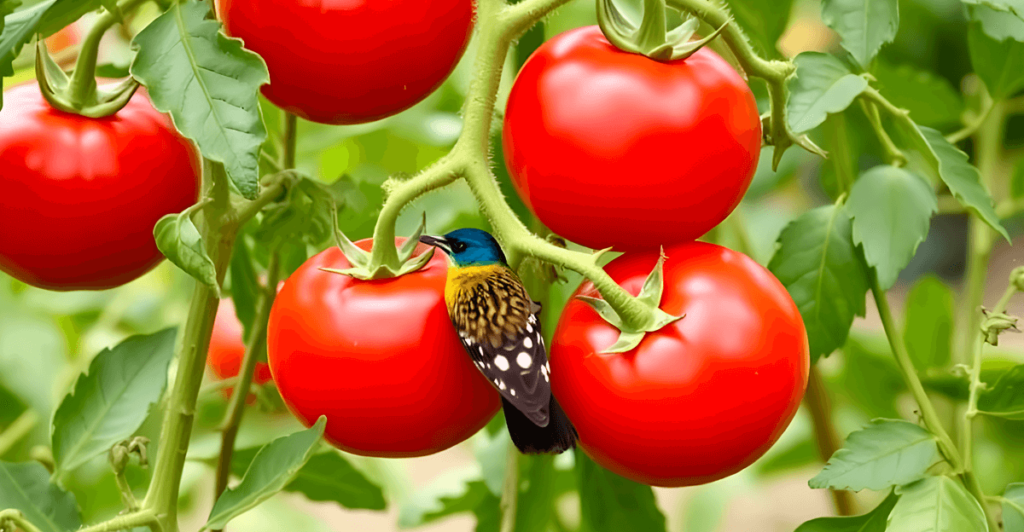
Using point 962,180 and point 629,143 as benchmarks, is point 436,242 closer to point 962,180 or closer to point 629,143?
point 629,143

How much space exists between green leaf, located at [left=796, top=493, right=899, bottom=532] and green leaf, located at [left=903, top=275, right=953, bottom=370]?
1.46 feet

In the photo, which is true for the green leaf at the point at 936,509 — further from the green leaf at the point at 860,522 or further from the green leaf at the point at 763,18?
the green leaf at the point at 763,18

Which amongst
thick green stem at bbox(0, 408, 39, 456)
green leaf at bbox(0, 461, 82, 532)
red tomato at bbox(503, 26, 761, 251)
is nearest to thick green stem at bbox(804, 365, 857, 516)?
red tomato at bbox(503, 26, 761, 251)

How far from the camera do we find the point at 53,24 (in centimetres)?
47

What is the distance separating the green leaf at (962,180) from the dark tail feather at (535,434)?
29 centimetres

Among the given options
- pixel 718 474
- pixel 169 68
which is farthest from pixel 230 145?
pixel 718 474

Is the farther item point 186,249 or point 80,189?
point 80,189

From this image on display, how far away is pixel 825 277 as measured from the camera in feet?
2.13

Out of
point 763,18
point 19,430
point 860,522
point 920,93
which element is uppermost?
point 763,18

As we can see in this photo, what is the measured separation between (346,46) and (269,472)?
0.75 feet

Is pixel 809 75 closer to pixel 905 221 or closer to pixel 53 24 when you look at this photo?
pixel 905 221

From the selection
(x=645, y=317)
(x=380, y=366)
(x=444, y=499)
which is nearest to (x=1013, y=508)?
(x=645, y=317)

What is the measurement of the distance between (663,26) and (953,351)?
71cm

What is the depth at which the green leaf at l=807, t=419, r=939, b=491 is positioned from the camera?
1.68 feet
